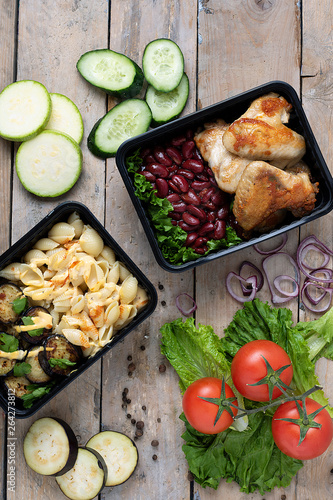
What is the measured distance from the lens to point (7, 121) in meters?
2.71

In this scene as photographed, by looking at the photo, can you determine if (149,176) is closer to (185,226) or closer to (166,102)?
(185,226)

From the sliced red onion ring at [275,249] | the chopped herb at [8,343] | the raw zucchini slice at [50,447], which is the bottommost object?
the raw zucchini slice at [50,447]

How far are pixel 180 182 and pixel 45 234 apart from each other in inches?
31.4

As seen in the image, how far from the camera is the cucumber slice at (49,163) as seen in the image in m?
2.70

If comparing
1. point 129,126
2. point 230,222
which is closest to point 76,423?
point 230,222

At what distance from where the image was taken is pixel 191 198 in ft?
8.63

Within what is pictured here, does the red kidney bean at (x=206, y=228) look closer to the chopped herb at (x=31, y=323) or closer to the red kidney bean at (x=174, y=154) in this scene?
Result: the red kidney bean at (x=174, y=154)

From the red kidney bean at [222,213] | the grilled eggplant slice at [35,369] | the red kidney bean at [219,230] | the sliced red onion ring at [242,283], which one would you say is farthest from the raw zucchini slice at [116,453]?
the red kidney bean at [222,213]

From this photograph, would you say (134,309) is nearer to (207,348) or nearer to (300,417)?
(207,348)

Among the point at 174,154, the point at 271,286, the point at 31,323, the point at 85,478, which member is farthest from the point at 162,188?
the point at 85,478

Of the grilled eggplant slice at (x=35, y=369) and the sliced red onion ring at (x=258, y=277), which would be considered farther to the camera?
the sliced red onion ring at (x=258, y=277)

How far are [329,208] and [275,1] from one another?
133 centimetres

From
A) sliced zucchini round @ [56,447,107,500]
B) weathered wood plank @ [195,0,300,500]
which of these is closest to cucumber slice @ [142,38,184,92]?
weathered wood plank @ [195,0,300,500]

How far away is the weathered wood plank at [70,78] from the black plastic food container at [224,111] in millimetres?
368
